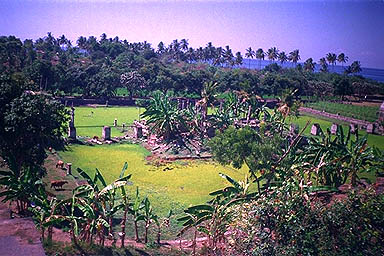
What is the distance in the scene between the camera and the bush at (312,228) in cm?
854

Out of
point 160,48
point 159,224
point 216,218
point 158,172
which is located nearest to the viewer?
point 216,218

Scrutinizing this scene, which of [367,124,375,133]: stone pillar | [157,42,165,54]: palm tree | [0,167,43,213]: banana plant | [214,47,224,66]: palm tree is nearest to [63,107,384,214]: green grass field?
[0,167,43,213]: banana plant

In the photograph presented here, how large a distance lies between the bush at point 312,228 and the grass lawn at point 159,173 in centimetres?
853

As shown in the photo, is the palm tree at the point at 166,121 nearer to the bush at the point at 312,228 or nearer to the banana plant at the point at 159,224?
the banana plant at the point at 159,224

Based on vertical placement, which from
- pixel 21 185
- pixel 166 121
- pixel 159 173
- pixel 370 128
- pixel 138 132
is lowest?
pixel 159 173

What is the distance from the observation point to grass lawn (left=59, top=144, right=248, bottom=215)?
62.7 feet

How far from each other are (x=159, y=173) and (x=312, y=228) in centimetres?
1480

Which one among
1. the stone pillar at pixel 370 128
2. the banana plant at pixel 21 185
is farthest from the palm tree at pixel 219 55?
the banana plant at pixel 21 185

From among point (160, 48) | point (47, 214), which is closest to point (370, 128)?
point (47, 214)

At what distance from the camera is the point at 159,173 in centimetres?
2298

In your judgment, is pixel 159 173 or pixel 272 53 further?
pixel 272 53

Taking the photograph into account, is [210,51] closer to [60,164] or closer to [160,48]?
[160,48]

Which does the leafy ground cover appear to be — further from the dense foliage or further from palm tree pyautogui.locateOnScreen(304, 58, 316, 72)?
the dense foliage

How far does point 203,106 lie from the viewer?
33.0 metres
